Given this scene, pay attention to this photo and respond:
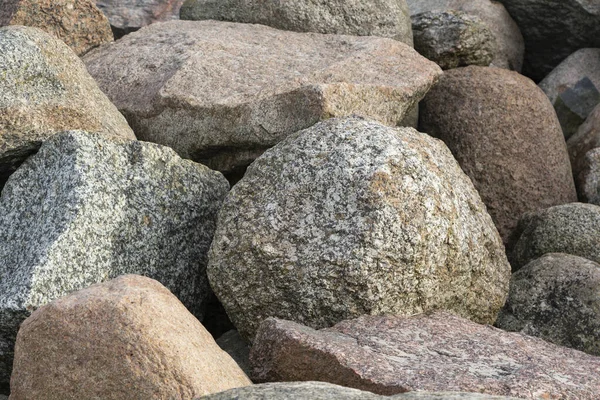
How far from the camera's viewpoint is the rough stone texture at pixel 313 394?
8.71 ft

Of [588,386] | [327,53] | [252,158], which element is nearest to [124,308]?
[588,386]

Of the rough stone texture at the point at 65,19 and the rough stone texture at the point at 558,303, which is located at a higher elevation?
the rough stone texture at the point at 65,19

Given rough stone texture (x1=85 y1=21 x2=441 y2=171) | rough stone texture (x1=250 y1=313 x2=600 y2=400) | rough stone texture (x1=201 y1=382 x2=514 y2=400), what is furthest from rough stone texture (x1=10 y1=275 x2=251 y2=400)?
rough stone texture (x1=85 y1=21 x2=441 y2=171)

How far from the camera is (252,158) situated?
210 inches

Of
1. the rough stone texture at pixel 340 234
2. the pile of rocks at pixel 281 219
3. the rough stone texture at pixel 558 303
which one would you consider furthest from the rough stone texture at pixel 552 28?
the rough stone texture at pixel 340 234

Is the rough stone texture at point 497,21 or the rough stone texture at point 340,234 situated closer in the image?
the rough stone texture at point 340,234

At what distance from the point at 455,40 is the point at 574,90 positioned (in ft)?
5.18

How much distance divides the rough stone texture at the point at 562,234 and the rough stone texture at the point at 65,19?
310cm

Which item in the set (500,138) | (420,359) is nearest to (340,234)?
(420,359)

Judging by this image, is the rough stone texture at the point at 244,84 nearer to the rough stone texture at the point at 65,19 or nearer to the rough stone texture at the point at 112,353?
the rough stone texture at the point at 65,19

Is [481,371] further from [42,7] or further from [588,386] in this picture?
[42,7]

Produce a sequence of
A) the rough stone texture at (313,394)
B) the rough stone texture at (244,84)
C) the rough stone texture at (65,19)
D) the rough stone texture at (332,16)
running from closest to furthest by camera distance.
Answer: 1. the rough stone texture at (313,394)
2. the rough stone texture at (244,84)
3. the rough stone texture at (65,19)
4. the rough stone texture at (332,16)

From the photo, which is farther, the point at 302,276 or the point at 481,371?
the point at 302,276

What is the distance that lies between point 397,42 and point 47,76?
7.77 feet
